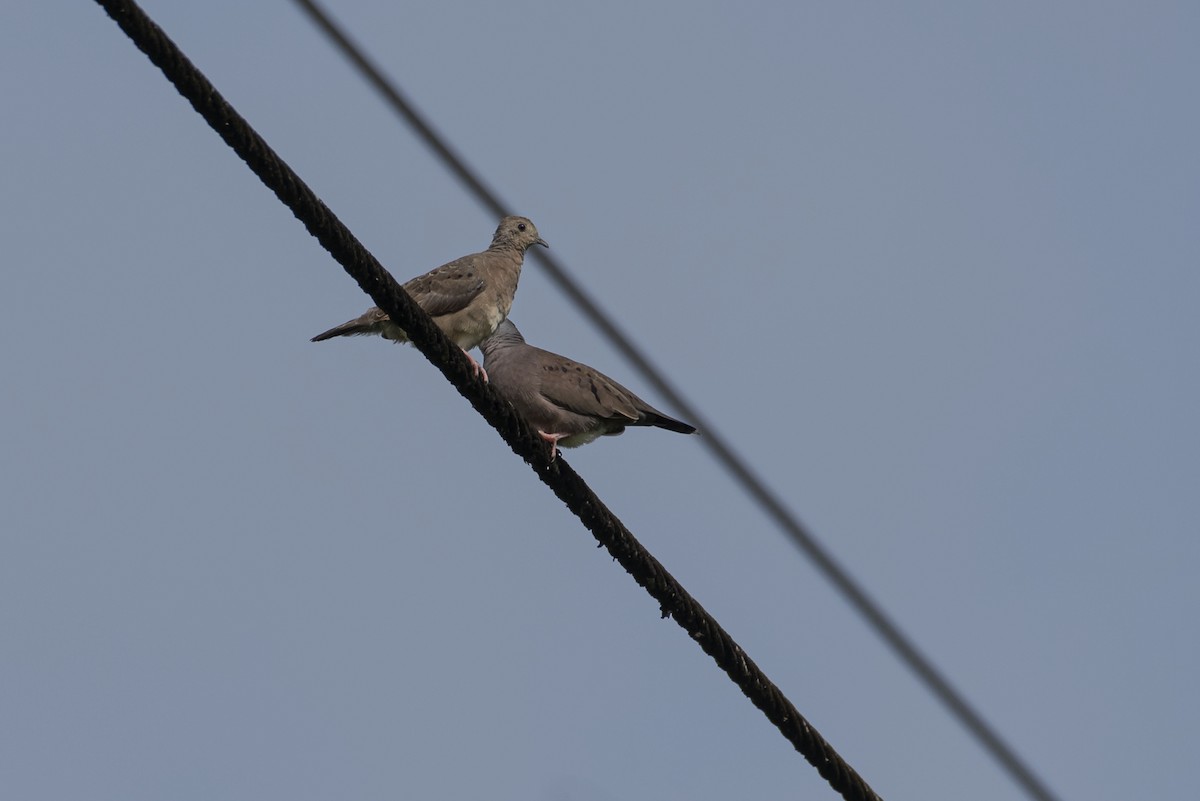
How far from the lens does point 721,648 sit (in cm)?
580

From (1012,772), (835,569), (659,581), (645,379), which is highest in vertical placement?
(645,379)

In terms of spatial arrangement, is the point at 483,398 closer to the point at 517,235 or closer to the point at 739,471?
the point at 739,471

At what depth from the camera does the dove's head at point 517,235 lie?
1055 cm

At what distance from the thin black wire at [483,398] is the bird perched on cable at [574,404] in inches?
61.0

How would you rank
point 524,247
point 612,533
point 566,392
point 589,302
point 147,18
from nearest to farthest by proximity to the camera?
1. point 147,18
2. point 589,302
3. point 612,533
4. point 566,392
5. point 524,247

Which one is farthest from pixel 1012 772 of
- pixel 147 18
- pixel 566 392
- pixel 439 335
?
pixel 566 392

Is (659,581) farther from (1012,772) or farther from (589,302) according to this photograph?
(1012,772)

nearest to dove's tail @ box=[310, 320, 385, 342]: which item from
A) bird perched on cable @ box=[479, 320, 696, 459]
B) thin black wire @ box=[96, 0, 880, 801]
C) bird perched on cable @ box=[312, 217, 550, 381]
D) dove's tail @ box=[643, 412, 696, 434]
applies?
bird perched on cable @ box=[312, 217, 550, 381]

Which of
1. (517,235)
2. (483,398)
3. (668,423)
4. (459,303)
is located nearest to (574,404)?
(668,423)

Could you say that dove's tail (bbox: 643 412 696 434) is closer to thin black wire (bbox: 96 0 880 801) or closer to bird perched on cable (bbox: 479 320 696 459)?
bird perched on cable (bbox: 479 320 696 459)

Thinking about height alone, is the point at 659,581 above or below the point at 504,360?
below

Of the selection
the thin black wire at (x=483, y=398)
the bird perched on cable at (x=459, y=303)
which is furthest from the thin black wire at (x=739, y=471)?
the bird perched on cable at (x=459, y=303)

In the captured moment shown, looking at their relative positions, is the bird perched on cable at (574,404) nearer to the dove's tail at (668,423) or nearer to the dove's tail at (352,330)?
the dove's tail at (668,423)

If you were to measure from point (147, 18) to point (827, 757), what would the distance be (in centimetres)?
319
